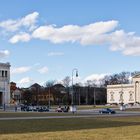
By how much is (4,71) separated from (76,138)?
17309 cm

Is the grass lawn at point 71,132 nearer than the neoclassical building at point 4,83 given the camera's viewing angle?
Yes

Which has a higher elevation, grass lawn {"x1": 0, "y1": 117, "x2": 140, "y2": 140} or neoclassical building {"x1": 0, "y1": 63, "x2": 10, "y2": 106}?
neoclassical building {"x1": 0, "y1": 63, "x2": 10, "y2": 106}

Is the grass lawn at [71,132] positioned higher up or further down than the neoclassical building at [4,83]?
further down

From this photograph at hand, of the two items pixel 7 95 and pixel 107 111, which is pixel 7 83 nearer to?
pixel 7 95

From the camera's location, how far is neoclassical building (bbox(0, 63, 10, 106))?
190000 mm

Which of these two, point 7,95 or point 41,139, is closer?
point 41,139

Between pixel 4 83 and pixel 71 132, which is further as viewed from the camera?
pixel 4 83

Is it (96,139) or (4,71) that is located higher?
(4,71)

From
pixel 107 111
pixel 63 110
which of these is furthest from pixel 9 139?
pixel 63 110

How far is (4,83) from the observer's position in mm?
192125

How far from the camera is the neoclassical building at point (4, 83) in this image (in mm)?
190000

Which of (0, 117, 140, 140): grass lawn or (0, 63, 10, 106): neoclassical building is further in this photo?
(0, 63, 10, 106): neoclassical building

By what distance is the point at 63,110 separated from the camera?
317 feet

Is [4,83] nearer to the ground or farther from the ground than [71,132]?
farther from the ground
